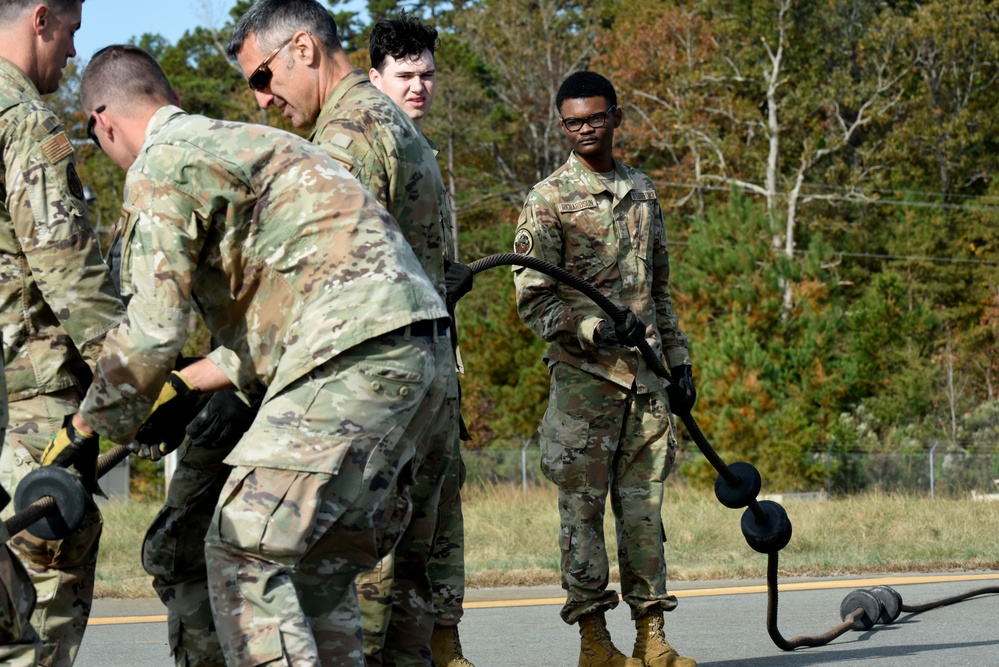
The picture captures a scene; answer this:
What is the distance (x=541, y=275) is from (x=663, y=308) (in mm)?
603

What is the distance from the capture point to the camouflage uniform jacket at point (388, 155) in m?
4.07

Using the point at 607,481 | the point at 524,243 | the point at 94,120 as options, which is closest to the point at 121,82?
the point at 94,120

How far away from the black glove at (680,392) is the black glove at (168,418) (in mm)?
Result: 2708

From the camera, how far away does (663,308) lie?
623cm

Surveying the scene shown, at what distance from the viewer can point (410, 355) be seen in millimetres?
3342

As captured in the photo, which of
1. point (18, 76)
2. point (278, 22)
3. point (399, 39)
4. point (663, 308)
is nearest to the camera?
point (278, 22)

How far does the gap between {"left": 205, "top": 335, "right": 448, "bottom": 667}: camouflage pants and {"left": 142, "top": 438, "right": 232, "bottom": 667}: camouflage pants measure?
2.42 ft

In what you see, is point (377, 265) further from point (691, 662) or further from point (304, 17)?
point (691, 662)

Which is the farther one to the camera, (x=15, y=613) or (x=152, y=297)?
(x=152, y=297)

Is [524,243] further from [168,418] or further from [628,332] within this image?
[168,418]

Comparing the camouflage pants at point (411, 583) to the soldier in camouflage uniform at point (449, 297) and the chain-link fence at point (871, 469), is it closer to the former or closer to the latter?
the soldier in camouflage uniform at point (449, 297)

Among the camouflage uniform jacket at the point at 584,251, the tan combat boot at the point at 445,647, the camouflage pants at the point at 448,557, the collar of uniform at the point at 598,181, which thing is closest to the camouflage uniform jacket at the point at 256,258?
the camouflage pants at the point at 448,557

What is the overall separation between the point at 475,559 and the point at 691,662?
428 cm

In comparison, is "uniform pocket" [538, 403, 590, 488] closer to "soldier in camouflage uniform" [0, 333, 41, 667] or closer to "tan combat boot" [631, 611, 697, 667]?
"tan combat boot" [631, 611, 697, 667]
